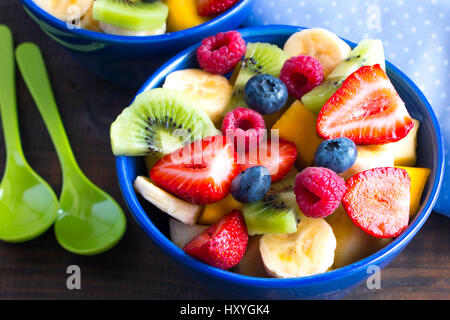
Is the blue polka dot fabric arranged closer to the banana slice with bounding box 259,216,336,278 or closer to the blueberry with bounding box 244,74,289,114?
the blueberry with bounding box 244,74,289,114

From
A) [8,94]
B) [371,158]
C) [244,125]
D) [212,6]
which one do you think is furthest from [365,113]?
[8,94]

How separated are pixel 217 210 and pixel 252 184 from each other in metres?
0.11

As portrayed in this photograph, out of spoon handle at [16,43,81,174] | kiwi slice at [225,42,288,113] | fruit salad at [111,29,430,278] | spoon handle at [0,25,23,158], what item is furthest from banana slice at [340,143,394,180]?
spoon handle at [0,25,23,158]

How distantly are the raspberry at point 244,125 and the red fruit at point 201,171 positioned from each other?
0.06 feet

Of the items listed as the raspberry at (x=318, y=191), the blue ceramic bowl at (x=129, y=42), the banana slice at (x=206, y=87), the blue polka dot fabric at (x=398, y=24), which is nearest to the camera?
the raspberry at (x=318, y=191)

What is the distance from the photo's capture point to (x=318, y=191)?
90 cm

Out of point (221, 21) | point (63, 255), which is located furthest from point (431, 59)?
point (63, 255)

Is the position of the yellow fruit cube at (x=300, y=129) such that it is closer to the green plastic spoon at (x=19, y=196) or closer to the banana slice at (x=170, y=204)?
the banana slice at (x=170, y=204)

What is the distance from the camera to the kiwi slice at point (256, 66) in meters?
1.13

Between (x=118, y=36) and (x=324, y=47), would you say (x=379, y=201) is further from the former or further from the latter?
(x=118, y=36)

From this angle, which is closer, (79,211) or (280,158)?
(280,158)

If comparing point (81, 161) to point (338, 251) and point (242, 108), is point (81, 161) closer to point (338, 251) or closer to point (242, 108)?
point (242, 108)

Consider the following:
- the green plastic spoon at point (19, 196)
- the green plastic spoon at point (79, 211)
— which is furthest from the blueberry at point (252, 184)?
the green plastic spoon at point (19, 196)
